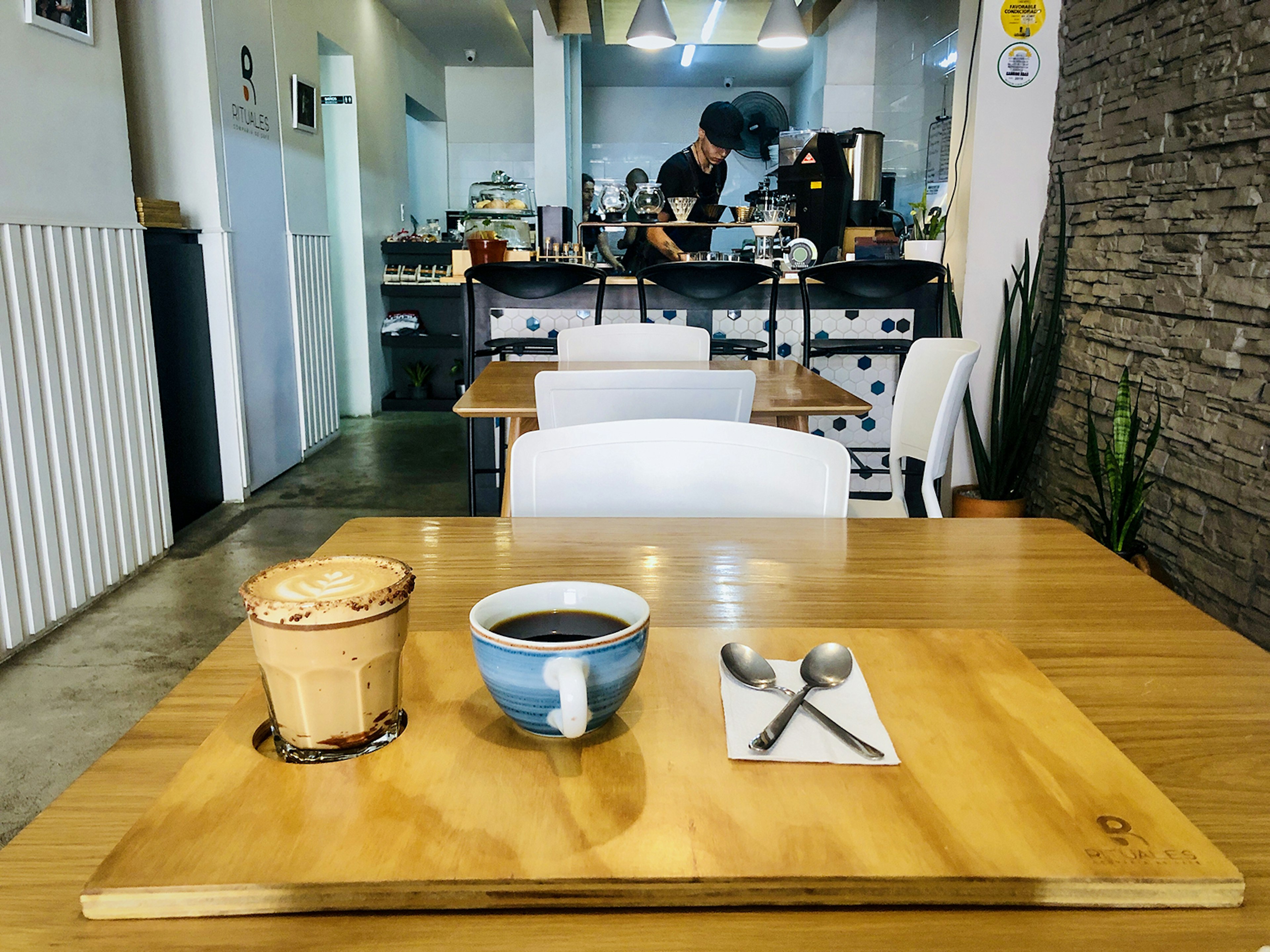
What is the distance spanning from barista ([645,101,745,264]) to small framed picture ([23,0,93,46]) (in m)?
2.49

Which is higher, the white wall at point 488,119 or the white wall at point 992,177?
the white wall at point 488,119

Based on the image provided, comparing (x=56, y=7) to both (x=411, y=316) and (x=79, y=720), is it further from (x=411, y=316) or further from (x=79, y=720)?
(x=411, y=316)

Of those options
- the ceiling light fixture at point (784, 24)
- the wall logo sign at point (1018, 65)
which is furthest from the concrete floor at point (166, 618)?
the ceiling light fixture at point (784, 24)

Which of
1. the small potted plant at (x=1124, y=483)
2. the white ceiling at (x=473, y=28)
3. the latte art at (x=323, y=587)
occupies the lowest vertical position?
the small potted plant at (x=1124, y=483)

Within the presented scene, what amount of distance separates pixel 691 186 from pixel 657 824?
6.28 m

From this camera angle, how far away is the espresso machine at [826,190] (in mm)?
5074

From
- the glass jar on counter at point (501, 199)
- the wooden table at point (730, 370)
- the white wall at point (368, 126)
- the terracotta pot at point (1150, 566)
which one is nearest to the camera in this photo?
the wooden table at point (730, 370)

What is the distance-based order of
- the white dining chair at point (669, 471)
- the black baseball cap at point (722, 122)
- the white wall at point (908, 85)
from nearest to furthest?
the white dining chair at point (669, 471) → the white wall at point (908, 85) → the black baseball cap at point (722, 122)

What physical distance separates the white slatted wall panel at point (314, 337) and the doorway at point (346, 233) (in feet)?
1.27

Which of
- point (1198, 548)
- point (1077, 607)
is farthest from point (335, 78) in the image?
point (1077, 607)

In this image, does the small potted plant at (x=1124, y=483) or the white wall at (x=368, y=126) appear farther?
the white wall at (x=368, y=126)

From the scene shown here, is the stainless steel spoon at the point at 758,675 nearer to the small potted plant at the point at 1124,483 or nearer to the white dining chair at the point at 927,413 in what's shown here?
the white dining chair at the point at 927,413

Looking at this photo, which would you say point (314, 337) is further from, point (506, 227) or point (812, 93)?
point (812, 93)

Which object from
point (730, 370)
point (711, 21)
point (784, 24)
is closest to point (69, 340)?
point (730, 370)
